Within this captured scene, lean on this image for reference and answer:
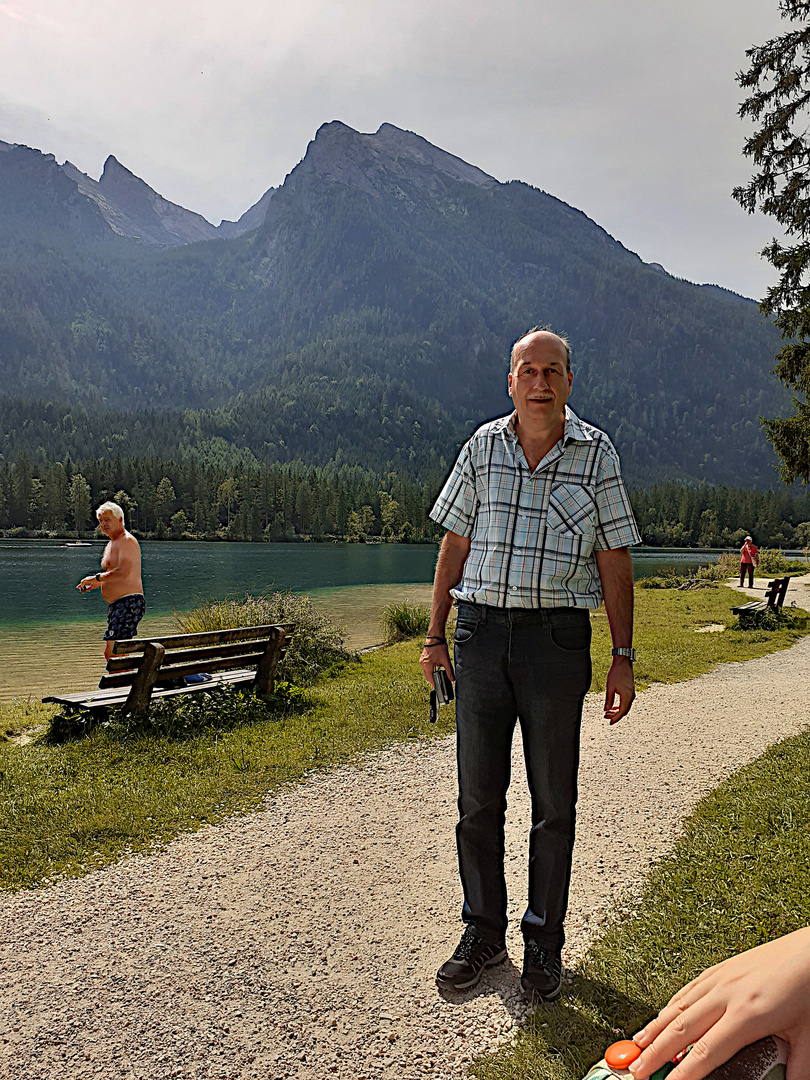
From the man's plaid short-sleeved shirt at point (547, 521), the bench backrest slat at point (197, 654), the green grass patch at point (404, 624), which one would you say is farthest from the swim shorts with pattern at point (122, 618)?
the green grass patch at point (404, 624)

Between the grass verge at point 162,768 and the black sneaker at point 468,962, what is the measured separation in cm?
267

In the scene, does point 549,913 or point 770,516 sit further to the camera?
point 770,516

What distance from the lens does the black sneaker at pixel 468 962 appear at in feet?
11.2

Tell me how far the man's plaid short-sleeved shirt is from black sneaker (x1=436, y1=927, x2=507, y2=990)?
1.74 metres

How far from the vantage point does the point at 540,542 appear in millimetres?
3229

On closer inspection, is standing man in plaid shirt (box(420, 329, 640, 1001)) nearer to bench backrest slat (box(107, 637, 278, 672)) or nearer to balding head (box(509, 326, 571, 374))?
balding head (box(509, 326, 571, 374))

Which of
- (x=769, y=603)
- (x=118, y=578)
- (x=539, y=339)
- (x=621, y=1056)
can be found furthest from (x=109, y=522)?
(x=769, y=603)

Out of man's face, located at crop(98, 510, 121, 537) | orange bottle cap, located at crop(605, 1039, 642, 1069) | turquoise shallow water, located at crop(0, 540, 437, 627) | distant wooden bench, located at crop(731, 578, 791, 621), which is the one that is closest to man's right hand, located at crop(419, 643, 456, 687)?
orange bottle cap, located at crop(605, 1039, 642, 1069)

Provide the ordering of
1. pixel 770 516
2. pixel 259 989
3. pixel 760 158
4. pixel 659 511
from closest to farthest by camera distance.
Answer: pixel 259 989 < pixel 760 158 < pixel 770 516 < pixel 659 511

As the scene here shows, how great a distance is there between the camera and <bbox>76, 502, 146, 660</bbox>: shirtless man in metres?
8.58

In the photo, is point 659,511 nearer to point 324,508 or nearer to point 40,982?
point 324,508

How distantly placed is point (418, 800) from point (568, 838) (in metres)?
3.10

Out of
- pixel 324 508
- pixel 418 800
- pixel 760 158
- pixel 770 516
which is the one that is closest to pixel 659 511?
pixel 770 516

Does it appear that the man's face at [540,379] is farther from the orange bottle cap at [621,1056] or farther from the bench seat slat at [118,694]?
the bench seat slat at [118,694]
